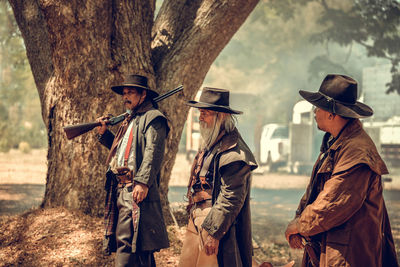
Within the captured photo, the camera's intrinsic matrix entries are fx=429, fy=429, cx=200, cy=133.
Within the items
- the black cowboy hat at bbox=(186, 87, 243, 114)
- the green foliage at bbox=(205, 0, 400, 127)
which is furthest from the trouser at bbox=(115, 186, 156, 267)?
the green foliage at bbox=(205, 0, 400, 127)

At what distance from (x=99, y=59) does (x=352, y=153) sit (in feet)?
13.1

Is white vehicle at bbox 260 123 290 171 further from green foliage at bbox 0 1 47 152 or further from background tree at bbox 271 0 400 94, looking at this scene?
green foliage at bbox 0 1 47 152

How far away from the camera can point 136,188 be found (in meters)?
4.03

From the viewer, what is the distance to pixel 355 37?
2003cm

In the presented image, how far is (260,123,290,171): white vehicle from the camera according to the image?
19.1m

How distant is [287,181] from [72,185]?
39.3ft

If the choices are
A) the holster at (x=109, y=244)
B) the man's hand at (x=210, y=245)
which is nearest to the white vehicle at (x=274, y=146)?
the holster at (x=109, y=244)

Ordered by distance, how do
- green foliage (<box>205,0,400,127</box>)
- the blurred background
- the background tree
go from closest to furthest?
the blurred background < the background tree < green foliage (<box>205,0,400,127</box>)

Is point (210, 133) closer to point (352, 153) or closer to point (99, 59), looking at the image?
point (352, 153)

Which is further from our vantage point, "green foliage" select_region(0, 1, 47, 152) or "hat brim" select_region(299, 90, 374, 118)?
"green foliage" select_region(0, 1, 47, 152)

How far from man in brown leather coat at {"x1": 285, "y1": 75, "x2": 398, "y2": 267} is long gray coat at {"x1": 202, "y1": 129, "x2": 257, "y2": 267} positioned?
0.51 meters

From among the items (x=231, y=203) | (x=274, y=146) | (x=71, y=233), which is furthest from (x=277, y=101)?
(x=231, y=203)

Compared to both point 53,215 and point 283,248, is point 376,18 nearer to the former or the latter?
point 283,248

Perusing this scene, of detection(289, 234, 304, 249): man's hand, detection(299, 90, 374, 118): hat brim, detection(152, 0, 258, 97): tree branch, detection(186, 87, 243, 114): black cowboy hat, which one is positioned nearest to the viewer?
detection(299, 90, 374, 118): hat brim
